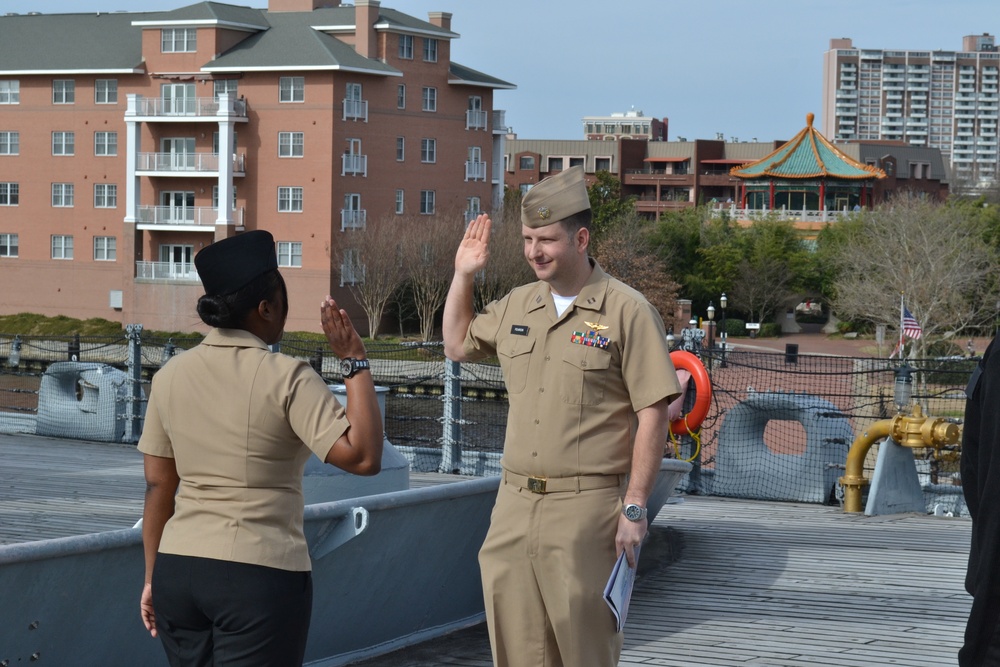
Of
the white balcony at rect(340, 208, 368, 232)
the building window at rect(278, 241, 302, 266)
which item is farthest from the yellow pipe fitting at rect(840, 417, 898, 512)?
the building window at rect(278, 241, 302, 266)

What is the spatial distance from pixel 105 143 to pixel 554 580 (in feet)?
187

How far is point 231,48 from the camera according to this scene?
56.6m

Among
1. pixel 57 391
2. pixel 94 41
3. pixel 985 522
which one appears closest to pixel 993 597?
pixel 985 522

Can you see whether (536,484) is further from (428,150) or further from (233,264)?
(428,150)

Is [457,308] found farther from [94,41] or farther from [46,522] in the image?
[94,41]

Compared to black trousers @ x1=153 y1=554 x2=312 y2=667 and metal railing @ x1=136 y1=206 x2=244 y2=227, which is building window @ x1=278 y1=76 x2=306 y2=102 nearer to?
metal railing @ x1=136 y1=206 x2=244 y2=227

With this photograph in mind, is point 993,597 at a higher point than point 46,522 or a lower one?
higher

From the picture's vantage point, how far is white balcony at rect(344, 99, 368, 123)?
54.4 metres

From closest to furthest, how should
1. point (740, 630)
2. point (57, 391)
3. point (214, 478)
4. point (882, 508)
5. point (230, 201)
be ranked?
point (214, 478), point (740, 630), point (882, 508), point (57, 391), point (230, 201)

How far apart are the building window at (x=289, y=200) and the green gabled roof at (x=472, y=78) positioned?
29.8 feet

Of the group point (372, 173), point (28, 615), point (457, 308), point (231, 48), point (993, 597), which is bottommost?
point (28, 615)

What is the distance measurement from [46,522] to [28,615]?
500 centimetres

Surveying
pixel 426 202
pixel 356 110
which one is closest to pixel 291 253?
pixel 356 110

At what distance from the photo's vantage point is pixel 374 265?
173 feet
